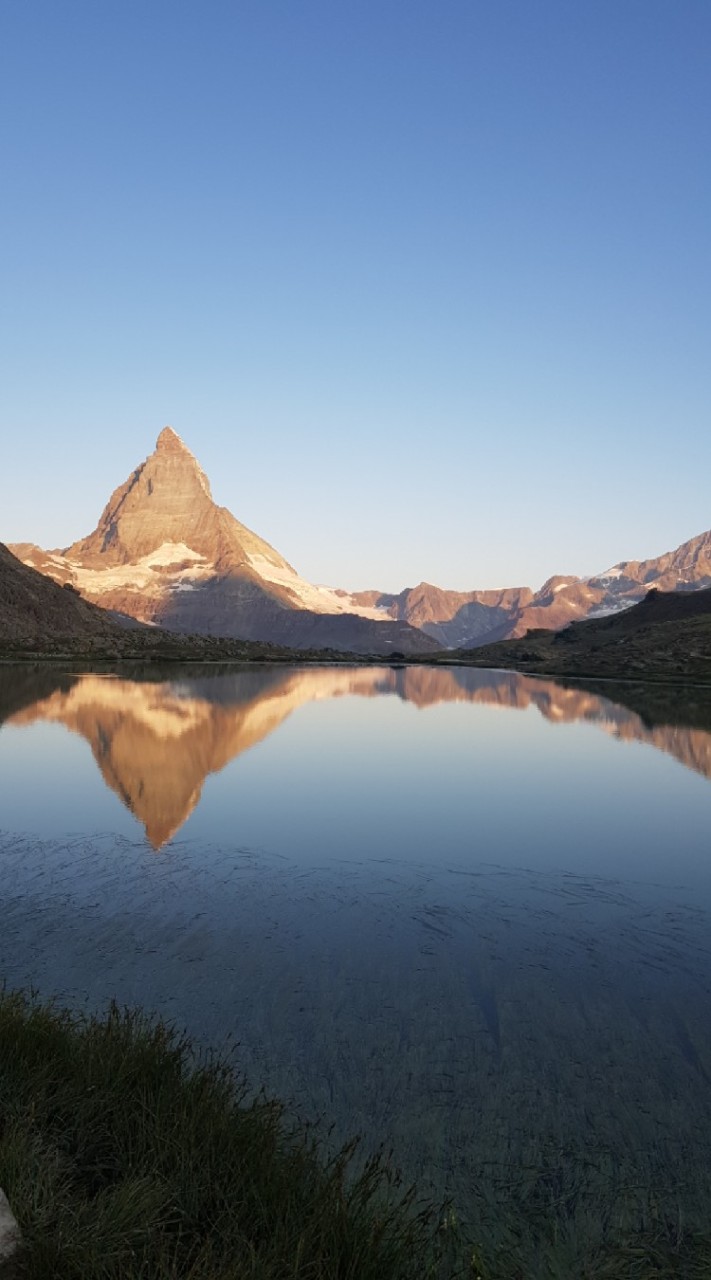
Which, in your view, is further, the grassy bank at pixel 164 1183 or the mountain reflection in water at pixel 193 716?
the mountain reflection in water at pixel 193 716

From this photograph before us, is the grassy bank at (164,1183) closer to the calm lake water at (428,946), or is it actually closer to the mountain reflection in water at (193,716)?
the calm lake water at (428,946)

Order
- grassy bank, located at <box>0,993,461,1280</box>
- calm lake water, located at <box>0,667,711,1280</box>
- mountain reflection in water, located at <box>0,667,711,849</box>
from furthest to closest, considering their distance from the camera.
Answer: mountain reflection in water, located at <box>0,667,711,849</box>, calm lake water, located at <box>0,667,711,1280</box>, grassy bank, located at <box>0,993,461,1280</box>

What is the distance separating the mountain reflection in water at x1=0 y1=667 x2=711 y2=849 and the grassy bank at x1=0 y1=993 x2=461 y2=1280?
14.8 meters

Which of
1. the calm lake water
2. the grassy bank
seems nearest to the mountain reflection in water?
the calm lake water

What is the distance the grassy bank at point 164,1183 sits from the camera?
582cm

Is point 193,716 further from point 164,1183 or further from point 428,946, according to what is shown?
point 164,1183

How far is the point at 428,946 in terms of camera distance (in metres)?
15.7

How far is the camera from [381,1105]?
32.0 ft

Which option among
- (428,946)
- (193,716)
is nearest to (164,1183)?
(428,946)

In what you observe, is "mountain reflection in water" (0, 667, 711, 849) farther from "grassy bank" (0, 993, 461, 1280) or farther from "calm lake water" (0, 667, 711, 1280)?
"grassy bank" (0, 993, 461, 1280)

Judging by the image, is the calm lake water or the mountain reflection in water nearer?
the calm lake water

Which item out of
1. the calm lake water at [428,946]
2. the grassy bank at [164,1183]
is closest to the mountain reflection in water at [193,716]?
the calm lake water at [428,946]

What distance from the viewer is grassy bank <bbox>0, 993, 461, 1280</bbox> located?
5816mm

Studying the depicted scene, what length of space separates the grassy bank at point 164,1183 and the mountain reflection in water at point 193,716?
1479 centimetres
